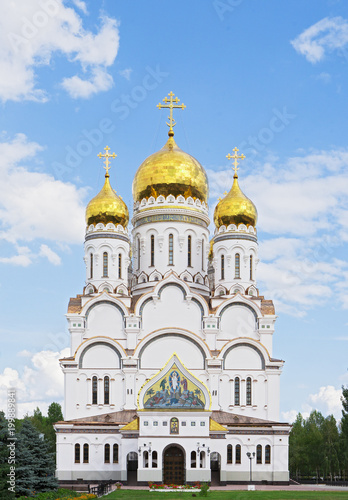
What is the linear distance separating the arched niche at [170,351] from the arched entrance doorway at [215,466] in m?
3.85

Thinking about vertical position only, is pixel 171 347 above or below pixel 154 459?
above

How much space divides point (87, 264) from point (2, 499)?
61.4 ft

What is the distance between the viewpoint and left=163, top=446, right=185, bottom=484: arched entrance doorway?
94.7 ft

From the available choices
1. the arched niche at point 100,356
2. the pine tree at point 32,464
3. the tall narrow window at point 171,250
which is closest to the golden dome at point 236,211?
the tall narrow window at point 171,250

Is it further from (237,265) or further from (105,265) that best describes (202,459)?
(105,265)

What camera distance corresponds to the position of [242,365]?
1303 inches

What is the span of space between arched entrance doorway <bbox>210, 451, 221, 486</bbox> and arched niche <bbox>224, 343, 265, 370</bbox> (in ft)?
12.8

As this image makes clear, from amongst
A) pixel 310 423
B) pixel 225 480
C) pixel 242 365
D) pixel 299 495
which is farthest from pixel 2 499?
pixel 310 423

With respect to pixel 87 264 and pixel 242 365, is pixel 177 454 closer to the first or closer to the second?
pixel 242 365

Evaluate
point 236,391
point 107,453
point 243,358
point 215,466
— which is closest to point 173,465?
point 215,466

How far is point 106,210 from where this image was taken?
35.9 meters

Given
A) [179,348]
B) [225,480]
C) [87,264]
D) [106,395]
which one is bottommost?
[225,480]

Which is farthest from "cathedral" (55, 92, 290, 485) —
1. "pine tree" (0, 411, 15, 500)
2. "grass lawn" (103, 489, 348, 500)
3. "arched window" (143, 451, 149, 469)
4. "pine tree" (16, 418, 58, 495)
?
"pine tree" (0, 411, 15, 500)

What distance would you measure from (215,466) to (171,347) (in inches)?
210
